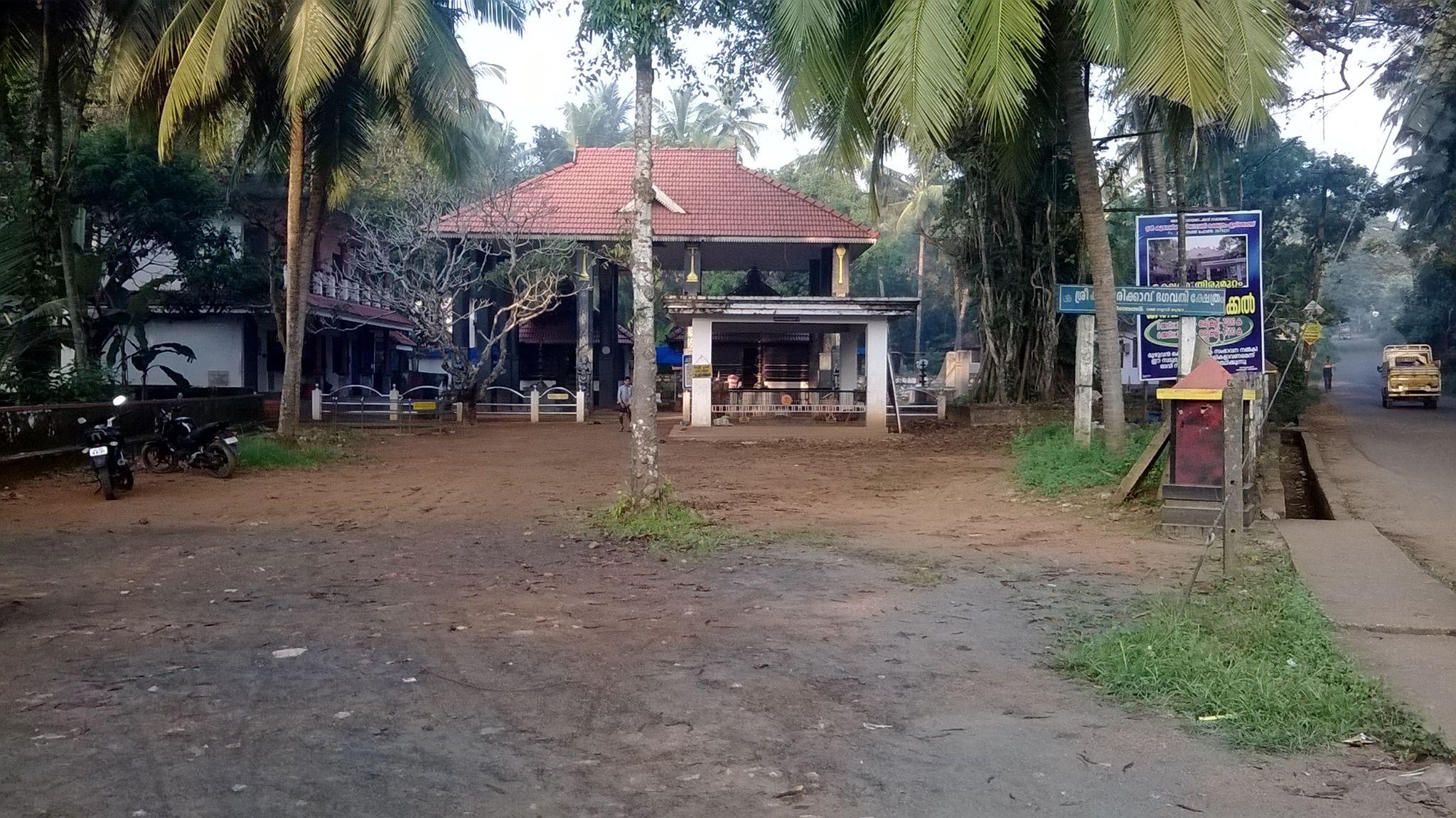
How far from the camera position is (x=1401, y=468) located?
54.2 feet

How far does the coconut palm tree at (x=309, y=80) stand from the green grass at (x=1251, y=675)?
12.9 meters

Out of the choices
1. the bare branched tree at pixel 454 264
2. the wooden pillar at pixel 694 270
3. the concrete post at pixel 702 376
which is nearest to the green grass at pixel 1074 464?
the concrete post at pixel 702 376

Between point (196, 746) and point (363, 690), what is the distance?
918 millimetres

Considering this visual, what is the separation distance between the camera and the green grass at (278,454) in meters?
16.3

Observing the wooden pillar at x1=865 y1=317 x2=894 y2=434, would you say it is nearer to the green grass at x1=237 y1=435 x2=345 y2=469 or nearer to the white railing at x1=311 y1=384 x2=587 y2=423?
the white railing at x1=311 y1=384 x2=587 y2=423

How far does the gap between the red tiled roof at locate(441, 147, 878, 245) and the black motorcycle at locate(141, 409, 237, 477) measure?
1216 centimetres

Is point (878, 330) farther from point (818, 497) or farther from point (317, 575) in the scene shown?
point (317, 575)

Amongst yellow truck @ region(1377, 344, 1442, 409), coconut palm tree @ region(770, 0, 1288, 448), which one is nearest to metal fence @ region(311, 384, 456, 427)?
coconut palm tree @ region(770, 0, 1288, 448)

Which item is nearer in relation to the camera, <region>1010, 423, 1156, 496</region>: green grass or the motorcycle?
the motorcycle

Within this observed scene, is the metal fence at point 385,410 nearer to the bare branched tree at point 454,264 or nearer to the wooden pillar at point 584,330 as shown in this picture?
the bare branched tree at point 454,264

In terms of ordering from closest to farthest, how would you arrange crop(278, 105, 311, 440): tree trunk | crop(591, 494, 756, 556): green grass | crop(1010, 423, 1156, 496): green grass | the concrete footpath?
the concrete footpath, crop(591, 494, 756, 556): green grass, crop(1010, 423, 1156, 496): green grass, crop(278, 105, 311, 440): tree trunk

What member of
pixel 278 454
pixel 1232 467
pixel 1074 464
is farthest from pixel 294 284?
pixel 1232 467

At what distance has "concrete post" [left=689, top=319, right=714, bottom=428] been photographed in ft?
79.9

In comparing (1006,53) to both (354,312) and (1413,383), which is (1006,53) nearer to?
(354,312)
